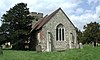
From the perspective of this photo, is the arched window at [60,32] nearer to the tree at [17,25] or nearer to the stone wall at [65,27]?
the stone wall at [65,27]

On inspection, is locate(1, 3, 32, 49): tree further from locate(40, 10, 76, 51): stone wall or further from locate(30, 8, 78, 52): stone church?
locate(40, 10, 76, 51): stone wall

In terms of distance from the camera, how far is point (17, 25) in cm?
5197

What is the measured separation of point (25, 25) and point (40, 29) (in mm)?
3677

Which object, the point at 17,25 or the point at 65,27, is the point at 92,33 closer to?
the point at 65,27

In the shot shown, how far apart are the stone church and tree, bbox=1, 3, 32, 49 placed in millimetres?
2999

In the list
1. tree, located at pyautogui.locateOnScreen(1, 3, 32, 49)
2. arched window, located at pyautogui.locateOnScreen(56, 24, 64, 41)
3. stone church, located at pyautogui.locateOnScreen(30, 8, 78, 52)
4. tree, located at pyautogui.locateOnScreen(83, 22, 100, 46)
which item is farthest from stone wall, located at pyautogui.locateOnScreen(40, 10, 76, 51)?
tree, located at pyautogui.locateOnScreen(83, 22, 100, 46)

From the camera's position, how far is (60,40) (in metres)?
50.8

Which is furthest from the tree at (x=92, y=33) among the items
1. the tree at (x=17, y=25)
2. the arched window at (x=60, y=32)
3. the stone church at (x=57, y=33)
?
the tree at (x=17, y=25)

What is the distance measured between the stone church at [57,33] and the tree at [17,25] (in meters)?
3.00

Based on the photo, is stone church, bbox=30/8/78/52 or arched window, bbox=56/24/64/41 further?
arched window, bbox=56/24/64/41

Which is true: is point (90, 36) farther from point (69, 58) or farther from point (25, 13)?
point (69, 58)

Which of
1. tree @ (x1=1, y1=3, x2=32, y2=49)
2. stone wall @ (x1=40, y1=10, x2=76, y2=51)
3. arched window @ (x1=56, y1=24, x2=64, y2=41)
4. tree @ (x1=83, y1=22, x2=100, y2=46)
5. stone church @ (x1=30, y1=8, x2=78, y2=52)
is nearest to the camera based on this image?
stone church @ (x1=30, y1=8, x2=78, y2=52)

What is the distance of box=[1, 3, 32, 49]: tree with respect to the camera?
5058 cm

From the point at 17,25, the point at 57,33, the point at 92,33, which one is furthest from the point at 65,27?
the point at 92,33
